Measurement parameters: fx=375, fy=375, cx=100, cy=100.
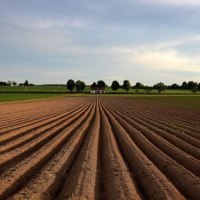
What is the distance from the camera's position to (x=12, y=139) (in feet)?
45.4

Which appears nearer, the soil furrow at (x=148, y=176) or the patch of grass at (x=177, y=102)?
the soil furrow at (x=148, y=176)

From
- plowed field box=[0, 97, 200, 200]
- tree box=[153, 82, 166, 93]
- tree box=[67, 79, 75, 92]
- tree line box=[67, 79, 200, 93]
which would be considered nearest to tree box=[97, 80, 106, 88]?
tree line box=[67, 79, 200, 93]

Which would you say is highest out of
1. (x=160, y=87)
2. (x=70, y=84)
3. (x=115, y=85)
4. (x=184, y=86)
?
(x=70, y=84)

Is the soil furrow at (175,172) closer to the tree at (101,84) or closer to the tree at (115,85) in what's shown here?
the tree at (101,84)

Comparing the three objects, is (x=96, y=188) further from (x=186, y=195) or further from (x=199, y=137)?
(x=199, y=137)

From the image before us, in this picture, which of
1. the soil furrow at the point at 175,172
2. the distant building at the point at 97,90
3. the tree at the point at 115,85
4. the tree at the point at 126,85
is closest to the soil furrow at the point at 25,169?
the soil furrow at the point at 175,172

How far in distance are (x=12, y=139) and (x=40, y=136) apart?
3.67ft

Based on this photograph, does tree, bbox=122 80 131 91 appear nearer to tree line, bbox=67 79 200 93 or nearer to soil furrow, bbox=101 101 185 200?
tree line, bbox=67 79 200 93

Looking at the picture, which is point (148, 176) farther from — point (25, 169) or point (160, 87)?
point (160, 87)

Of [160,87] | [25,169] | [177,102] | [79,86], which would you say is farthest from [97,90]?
[25,169]

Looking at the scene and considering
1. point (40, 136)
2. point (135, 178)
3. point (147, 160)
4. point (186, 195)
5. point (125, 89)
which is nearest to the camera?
point (186, 195)

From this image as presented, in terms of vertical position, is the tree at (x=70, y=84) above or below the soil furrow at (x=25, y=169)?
above

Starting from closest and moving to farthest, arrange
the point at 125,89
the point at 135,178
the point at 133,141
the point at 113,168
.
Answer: the point at 135,178 < the point at 113,168 < the point at 133,141 < the point at 125,89

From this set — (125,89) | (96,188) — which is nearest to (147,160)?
(96,188)
